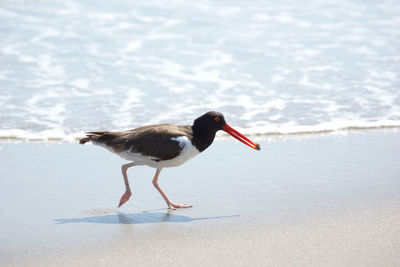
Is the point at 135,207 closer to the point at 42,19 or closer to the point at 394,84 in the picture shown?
the point at 394,84

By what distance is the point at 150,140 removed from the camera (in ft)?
22.1

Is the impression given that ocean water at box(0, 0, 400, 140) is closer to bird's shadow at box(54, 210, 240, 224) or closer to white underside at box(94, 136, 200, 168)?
white underside at box(94, 136, 200, 168)

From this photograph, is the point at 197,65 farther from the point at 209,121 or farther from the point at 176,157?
the point at 176,157

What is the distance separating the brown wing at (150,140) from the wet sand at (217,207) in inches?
23.8

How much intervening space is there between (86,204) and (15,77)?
6.24 metres

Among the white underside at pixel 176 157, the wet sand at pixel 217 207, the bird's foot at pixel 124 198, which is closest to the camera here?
the wet sand at pixel 217 207

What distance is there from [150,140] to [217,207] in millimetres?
1068

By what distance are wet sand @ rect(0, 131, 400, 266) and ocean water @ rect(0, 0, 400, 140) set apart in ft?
3.74

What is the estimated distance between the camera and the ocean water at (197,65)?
10094 millimetres

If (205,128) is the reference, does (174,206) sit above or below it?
below

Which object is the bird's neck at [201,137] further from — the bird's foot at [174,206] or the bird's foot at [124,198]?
the bird's foot at [124,198]

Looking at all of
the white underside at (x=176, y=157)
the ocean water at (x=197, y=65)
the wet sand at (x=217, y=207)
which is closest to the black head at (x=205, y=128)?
the white underside at (x=176, y=157)

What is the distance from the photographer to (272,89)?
11.5m

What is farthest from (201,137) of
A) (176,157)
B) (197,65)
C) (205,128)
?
(197,65)
